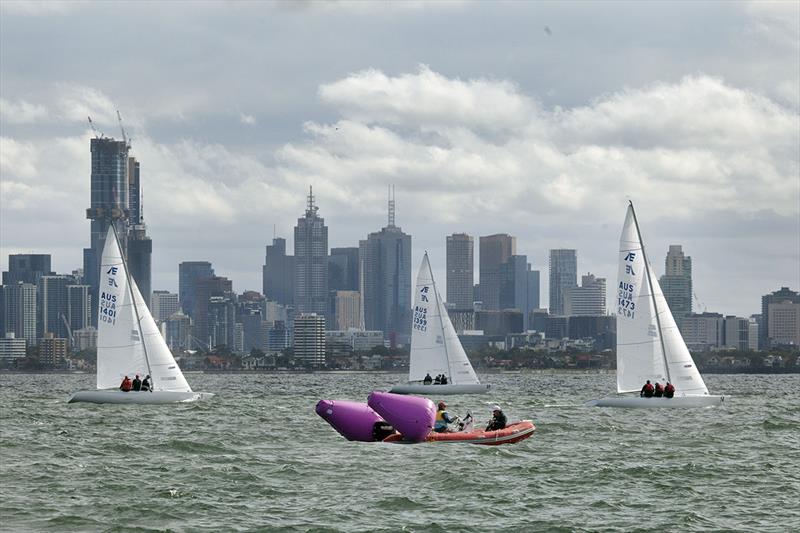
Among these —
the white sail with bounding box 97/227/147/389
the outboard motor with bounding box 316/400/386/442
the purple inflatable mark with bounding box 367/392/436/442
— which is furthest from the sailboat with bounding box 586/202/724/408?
the white sail with bounding box 97/227/147/389

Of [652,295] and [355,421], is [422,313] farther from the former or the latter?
[355,421]

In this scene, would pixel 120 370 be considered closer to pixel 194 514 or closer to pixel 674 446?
pixel 674 446

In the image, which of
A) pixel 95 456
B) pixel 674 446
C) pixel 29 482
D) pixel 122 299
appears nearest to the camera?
pixel 29 482

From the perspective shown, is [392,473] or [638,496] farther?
[392,473]

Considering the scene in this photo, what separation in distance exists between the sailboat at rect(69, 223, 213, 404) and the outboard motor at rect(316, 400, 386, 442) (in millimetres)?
25423

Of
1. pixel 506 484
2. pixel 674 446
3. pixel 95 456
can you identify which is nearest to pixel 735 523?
pixel 506 484

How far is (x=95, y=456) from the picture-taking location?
49.9 m

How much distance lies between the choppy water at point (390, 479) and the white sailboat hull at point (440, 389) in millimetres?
33828

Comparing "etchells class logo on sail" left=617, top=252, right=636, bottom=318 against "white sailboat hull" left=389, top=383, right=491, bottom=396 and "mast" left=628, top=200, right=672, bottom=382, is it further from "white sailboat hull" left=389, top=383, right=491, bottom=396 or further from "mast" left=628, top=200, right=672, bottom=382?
"white sailboat hull" left=389, top=383, right=491, bottom=396

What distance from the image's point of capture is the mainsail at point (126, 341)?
257 ft

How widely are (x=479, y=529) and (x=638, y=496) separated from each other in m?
7.29

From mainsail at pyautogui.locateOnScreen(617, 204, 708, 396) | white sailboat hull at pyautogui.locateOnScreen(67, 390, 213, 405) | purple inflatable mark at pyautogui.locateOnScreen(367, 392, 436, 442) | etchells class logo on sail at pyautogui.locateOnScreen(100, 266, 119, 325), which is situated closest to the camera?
purple inflatable mark at pyautogui.locateOnScreen(367, 392, 436, 442)

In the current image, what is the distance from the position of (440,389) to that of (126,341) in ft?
94.4

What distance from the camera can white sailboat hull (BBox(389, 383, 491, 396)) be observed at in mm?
100250
